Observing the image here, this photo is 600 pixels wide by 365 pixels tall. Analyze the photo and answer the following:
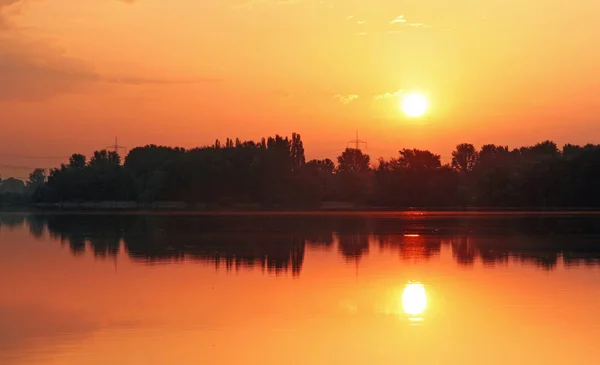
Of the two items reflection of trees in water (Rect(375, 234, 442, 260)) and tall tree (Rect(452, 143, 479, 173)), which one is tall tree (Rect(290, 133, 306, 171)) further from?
reflection of trees in water (Rect(375, 234, 442, 260))

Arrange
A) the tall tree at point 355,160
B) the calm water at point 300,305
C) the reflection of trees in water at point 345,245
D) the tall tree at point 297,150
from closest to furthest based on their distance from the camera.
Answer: the calm water at point 300,305, the reflection of trees in water at point 345,245, the tall tree at point 297,150, the tall tree at point 355,160

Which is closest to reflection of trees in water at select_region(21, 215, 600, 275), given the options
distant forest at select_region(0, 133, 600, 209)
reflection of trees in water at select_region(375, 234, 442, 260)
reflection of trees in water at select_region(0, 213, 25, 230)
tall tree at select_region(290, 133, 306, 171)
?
reflection of trees in water at select_region(375, 234, 442, 260)

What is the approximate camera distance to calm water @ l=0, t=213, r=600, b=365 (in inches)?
512

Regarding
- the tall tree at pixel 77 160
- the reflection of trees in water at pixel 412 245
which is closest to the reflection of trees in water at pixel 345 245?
the reflection of trees in water at pixel 412 245

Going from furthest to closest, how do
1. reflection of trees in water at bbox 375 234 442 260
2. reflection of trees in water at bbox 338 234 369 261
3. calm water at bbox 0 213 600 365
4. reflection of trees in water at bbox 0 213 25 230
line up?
reflection of trees in water at bbox 0 213 25 230, reflection of trees in water at bbox 375 234 442 260, reflection of trees in water at bbox 338 234 369 261, calm water at bbox 0 213 600 365

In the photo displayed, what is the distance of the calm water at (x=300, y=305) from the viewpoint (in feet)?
42.6

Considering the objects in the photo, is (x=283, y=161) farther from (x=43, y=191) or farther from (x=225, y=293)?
(x=225, y=293)

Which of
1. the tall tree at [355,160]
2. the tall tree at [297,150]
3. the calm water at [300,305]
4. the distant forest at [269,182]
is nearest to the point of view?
the calm water at [300,305]

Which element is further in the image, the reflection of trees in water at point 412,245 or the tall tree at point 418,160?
the tall tree at point 418,160

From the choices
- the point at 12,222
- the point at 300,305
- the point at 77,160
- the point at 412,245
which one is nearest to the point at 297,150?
the point at 77,160

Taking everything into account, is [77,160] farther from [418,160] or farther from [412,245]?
[412,245]

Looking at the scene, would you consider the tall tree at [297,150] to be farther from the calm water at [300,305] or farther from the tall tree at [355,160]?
the calm water at [300,305]

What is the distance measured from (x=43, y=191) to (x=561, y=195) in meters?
78.3

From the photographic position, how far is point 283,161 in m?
120
